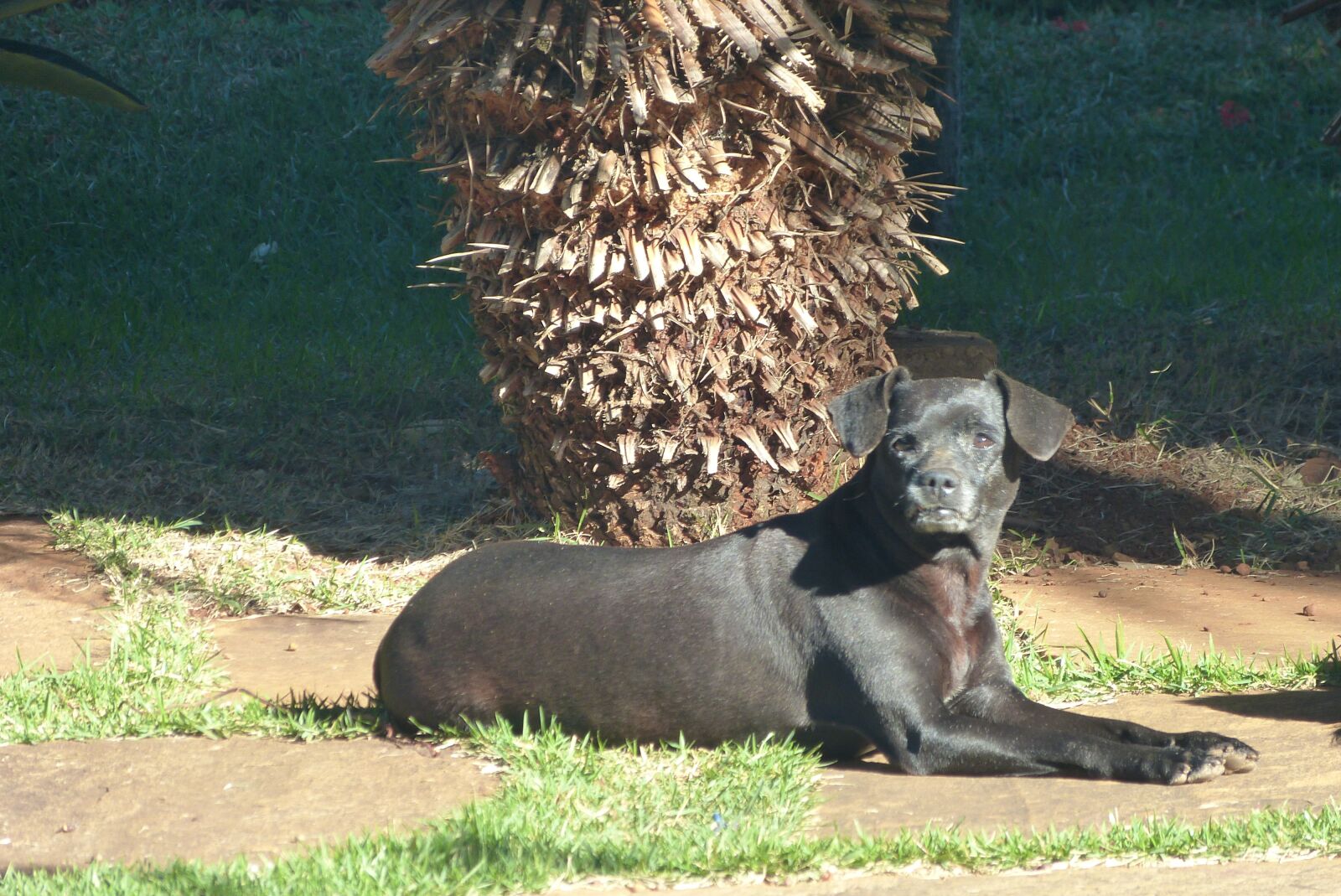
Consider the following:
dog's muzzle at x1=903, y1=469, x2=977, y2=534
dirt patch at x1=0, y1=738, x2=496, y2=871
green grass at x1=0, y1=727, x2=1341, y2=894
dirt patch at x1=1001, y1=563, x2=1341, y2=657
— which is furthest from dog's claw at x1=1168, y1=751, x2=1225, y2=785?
dirt patch at x1=0, y1=738, x2=496, y2=871

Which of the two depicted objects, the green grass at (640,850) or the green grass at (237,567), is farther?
the green grass at (237,567)

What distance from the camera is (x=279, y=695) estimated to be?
4.68 meters

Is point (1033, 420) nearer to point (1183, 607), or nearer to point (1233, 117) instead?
point (1183, 607)

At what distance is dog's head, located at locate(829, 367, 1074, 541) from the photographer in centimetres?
403

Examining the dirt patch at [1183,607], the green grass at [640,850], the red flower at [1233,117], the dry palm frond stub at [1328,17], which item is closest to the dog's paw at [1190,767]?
the green grass at [640,850]

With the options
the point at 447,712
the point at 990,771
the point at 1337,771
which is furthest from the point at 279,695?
the point at 1337,771

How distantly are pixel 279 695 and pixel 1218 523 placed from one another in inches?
163

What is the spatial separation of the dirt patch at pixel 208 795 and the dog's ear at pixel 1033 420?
178 cm

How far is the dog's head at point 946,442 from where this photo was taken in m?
4.03

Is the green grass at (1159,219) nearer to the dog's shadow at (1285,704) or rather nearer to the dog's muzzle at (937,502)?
the dog's shadow at (1285,704)

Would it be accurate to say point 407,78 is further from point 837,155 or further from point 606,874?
point 606,874

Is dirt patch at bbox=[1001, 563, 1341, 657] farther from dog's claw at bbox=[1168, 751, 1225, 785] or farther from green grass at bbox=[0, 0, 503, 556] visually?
green grass at bbox=[0, 0, 503, 556]

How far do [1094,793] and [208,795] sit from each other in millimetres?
2330

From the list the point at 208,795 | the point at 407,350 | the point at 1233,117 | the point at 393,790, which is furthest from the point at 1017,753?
the point at 1233,117
